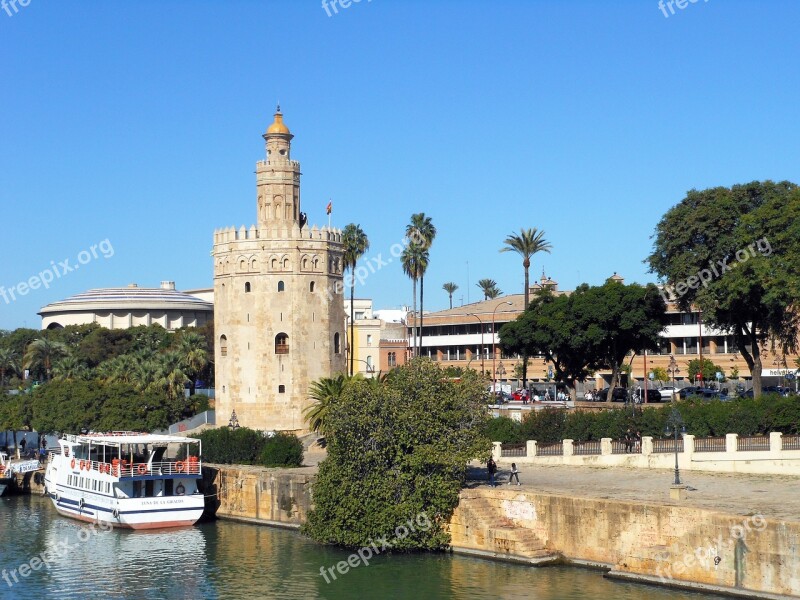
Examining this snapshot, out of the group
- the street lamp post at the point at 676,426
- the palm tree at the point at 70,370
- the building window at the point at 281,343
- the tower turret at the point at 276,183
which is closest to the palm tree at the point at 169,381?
the palm tree at the point at 70,370

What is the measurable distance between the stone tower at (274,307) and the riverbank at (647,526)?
803 inches

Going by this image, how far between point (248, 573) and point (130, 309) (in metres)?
120

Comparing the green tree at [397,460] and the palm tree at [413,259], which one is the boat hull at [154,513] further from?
the palm tree at [413,259]

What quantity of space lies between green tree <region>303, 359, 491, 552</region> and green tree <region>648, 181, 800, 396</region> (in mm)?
17878

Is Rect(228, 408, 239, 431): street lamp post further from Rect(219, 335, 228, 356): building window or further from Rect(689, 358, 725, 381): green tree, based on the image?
Rect(689, 358, 725, 381): green tree

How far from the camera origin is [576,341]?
206 ft

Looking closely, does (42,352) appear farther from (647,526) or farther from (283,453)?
(647,526)

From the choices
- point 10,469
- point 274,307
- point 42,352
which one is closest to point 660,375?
point 274,307

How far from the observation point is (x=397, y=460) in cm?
3897

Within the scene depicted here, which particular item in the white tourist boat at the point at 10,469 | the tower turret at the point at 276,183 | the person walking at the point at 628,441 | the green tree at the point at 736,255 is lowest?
the white tourist boat at the point at 10,469

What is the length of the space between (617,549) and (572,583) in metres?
1.86

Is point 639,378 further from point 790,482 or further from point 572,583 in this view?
point 572,583

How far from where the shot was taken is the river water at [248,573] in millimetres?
33750

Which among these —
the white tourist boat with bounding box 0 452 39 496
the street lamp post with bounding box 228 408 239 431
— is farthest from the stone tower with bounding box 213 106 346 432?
the white tourist boat with bounding box 0 452 39 496
